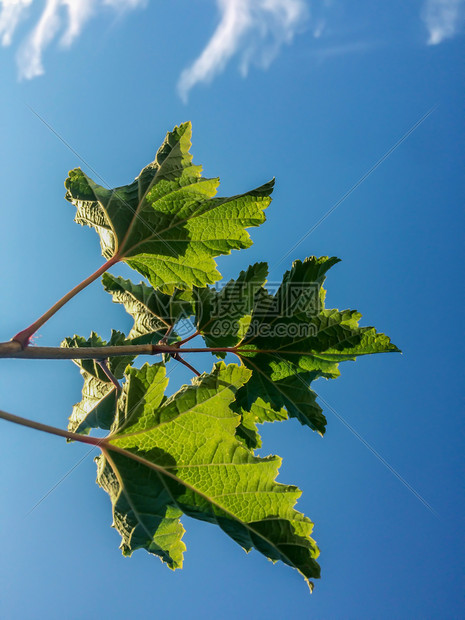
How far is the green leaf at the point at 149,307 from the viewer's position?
319 cm

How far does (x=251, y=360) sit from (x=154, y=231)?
1052mm

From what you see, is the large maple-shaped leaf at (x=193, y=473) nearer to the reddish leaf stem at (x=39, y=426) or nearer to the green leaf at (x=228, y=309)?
the reddish leaf stem at (x=39, y=426)

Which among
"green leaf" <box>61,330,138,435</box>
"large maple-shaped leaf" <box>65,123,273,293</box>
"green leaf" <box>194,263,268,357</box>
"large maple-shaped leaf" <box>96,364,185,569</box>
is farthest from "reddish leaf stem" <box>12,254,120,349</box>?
"green leaf" <box>61,330,138,435</box>

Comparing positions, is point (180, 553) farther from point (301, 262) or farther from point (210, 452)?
point (301, 262)

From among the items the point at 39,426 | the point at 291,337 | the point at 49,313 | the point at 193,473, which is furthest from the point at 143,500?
the point at 291,337

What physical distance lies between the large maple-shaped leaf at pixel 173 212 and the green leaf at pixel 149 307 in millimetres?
291

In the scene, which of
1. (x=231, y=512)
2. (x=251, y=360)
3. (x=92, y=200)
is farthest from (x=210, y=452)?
(x=92, y=200)

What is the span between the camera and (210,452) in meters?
2.22

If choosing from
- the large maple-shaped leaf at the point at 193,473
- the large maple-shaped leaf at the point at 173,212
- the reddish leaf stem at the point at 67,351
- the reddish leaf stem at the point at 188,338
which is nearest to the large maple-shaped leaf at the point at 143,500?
the large maple-shaped leaf at the point at 193,473

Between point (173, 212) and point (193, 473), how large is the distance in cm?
158

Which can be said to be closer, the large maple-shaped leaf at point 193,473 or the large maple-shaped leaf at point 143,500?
the large maple-shaped leaf at point 193,473

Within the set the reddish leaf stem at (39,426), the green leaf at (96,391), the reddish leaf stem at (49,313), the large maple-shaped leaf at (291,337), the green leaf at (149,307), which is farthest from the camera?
the green leaf at (96,391)

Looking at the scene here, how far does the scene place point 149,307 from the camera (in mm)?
3371

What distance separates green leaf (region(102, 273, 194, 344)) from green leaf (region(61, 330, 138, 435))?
179mm
